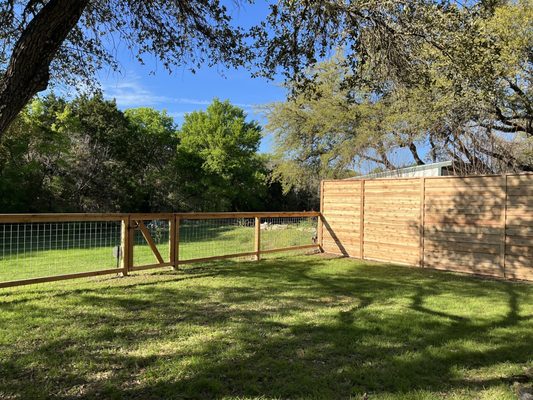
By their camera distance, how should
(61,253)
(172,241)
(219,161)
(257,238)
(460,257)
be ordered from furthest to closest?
(219,161)
(257,238)
(61,253)
(460,257)
(172,241)

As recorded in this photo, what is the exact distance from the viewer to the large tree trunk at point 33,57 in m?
2.64

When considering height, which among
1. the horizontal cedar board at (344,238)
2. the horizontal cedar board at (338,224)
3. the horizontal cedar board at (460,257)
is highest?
the horizontal cedar board at (338,224)

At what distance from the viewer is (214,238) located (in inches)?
401

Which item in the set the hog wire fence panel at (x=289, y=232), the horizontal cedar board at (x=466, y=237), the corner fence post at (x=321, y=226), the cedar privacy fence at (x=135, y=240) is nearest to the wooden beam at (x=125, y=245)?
the cedar privacy fence at (x=135, y=240)

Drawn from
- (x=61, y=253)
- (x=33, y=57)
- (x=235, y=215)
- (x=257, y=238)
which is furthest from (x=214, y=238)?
(x=33, y=57)

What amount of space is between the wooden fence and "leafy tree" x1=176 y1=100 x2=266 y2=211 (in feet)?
57.7

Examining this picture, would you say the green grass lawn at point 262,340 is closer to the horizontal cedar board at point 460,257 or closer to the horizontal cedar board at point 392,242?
the horizontal cedar board at point 460,257

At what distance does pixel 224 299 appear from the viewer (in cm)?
580

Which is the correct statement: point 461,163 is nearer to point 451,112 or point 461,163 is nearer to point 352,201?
point 451,112

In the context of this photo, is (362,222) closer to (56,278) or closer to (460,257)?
(460,257)

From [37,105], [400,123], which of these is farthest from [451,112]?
[37,105]

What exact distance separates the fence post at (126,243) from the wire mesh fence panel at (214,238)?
199 centimetres

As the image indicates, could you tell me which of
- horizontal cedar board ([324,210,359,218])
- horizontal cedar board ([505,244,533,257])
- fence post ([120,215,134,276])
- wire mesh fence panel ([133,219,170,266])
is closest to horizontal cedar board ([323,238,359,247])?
horizontal cedar board ([324,210,359,218])

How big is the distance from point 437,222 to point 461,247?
0.70 meters
